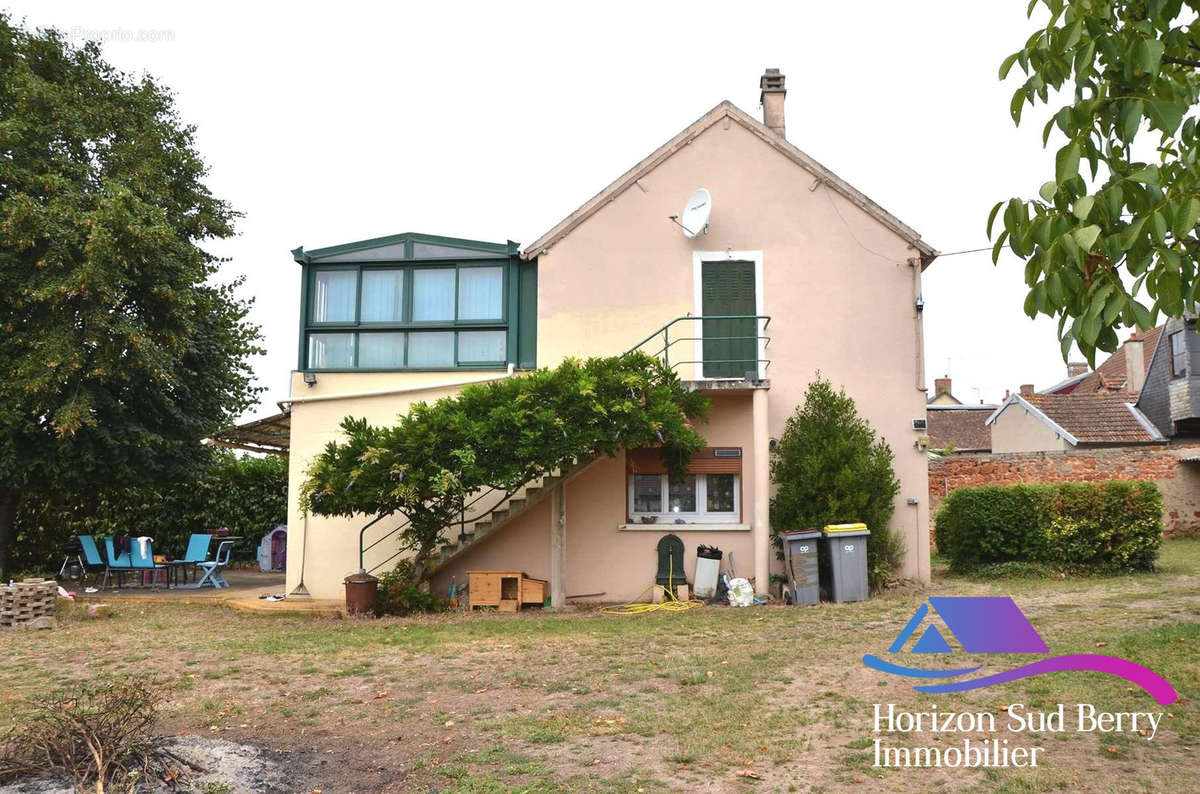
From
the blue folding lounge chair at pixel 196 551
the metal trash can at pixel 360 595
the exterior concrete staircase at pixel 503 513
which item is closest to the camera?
the metal trash can at pixel 360 595

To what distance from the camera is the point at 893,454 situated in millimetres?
13336

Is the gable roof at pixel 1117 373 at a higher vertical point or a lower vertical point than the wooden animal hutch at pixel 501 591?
higher

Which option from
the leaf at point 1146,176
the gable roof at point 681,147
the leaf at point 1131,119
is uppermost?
the gable roof at point 681,147

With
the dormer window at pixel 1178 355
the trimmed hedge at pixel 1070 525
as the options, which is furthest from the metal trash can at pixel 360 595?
the dormer window at pixel 1178 355

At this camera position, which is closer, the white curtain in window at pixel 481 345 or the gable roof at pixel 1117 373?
the white curtain in window at pixel 481 345

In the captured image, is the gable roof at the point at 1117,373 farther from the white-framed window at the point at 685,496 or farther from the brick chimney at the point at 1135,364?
the white-framed window at the point at 685,496

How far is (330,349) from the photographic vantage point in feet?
46.1

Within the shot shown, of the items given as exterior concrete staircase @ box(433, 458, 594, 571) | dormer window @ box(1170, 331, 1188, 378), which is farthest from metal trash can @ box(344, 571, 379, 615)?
dormer window @ box(1170, 331, 1188, 378)

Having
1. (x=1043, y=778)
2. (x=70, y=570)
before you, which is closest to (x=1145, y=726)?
(x=1043, y=778)

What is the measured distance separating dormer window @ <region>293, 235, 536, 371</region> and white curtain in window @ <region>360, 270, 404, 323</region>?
16mm

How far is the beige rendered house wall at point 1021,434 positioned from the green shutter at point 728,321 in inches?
629

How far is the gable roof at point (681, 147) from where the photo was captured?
13.6m

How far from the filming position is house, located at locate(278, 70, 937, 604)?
13359mm

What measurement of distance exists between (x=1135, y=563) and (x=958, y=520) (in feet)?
8.57
